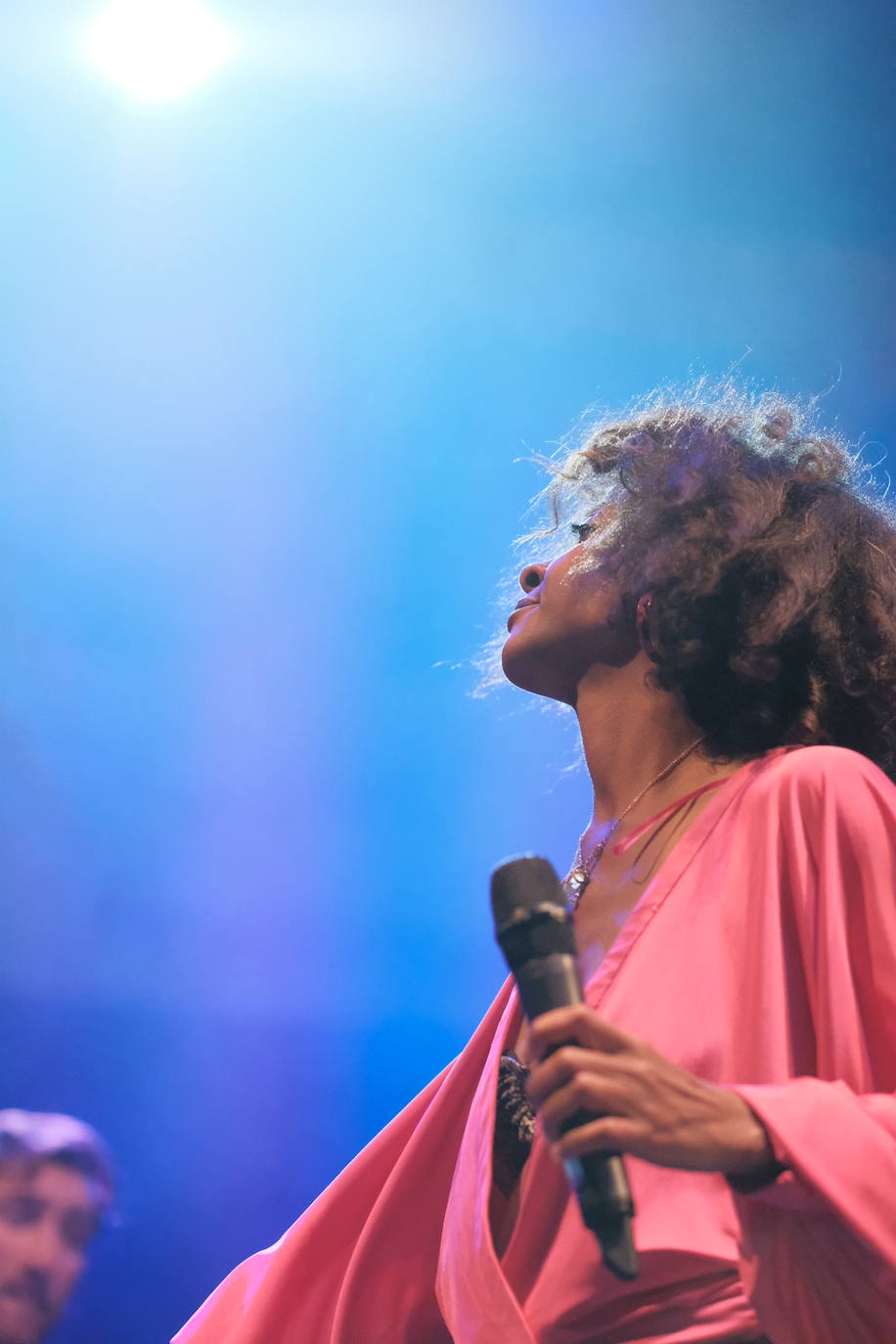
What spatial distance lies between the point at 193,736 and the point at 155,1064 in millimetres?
889

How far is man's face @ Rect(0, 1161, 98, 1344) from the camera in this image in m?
2.04

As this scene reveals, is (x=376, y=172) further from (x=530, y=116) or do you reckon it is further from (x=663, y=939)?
(x=663, y=939)

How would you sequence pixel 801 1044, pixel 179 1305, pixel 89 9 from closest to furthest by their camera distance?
pixel 801 1044 < pixel 179 1305 < pixel 89 9

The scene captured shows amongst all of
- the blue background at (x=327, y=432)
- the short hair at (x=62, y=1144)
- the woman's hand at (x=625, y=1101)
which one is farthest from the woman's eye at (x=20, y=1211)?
the woman's hand at (x=625, y=1101)

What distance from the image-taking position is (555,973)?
71 centimetres

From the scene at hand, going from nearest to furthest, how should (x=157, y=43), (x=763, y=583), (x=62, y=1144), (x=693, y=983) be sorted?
(x=693, y=983), (x=763, y=583), (x=62, y=1144), (x=157, y=43)

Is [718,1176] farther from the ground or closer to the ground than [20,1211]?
closer to the ground

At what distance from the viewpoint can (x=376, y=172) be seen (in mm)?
3230

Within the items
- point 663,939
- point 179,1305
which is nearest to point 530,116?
point 663,939

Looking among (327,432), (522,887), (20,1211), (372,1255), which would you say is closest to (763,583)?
(522,887)

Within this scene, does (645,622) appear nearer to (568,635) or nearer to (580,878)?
(568,635)

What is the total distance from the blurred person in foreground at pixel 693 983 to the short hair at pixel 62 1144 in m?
1.29

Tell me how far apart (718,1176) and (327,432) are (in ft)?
8.84

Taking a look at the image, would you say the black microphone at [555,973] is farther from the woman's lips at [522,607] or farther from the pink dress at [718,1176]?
the woman's lips at [522,607]
